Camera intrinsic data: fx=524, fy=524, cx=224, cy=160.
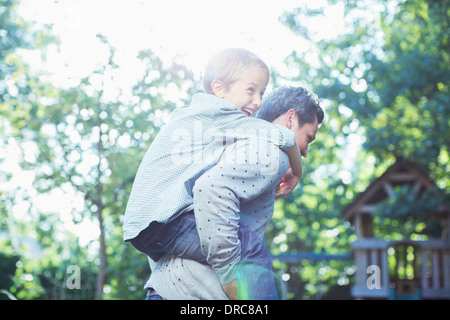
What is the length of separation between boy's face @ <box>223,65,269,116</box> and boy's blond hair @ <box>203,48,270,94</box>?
1 cm

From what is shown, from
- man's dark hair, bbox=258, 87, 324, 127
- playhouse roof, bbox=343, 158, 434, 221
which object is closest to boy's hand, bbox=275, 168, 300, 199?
man's dark hair, bbox=258, 87, 324, 127

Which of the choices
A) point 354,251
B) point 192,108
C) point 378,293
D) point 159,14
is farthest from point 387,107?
point 192,108

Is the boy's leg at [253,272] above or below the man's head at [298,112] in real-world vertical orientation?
below

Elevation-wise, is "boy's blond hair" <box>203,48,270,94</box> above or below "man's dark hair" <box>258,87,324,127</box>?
above

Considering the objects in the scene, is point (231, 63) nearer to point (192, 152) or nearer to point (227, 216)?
point (192, 152)

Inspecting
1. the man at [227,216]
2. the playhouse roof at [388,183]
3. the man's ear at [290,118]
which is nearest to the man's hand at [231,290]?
the man at [227,216]

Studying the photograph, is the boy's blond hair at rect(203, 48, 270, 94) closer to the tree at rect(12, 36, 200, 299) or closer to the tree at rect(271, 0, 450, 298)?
the tree at rect(12, 36, 200, 299)

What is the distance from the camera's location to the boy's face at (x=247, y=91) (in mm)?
1367

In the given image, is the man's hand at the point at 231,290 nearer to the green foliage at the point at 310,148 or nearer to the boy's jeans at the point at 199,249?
the boy's jeans at the point at 199,249

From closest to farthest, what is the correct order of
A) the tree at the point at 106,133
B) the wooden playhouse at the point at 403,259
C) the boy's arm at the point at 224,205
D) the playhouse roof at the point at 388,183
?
the boy's arm at the point at 224,205, the tree at the point at 106,133, the wooden playhouse at the point at 403,259, the playhouse roof at the point at 388,183

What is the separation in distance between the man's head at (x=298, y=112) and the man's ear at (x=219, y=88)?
6.2 inches

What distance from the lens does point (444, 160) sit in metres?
11.3

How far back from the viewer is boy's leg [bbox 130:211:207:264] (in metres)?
1.19

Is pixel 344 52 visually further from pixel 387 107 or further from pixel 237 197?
pixel 237 197
